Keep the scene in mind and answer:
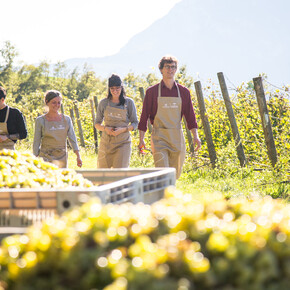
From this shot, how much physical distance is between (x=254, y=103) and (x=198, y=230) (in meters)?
8.24

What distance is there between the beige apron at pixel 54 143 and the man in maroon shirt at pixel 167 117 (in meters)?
0.90

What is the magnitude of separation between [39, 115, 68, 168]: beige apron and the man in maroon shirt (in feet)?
2.96

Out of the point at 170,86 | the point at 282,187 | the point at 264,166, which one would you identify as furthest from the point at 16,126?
the point at 264,166

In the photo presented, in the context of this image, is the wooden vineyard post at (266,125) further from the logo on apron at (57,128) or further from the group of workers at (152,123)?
the logo on apron at (57,128)

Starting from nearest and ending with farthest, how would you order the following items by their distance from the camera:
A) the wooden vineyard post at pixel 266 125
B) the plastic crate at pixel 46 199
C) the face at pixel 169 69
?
the plastic crate at pixel 46 199
the face at pixel 169 69
the wooden vineyard post at pixel 266 125

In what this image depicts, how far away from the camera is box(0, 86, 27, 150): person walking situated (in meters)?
6.59

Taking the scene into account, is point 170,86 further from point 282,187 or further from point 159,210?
point 159,210

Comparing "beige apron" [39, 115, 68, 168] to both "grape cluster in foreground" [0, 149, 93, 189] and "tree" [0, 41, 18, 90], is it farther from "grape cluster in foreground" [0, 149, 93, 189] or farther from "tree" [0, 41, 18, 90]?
"tree" [0, 41, 18, 90]

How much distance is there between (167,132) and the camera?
6.48 m

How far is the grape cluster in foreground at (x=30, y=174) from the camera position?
118 inches

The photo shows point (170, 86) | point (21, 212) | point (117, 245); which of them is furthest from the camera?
point (170, 86)

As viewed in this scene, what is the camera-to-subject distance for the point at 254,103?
9.74m

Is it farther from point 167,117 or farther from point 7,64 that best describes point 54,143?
point 7,64

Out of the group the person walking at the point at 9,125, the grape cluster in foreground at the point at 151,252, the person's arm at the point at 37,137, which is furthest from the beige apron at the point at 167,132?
the grape cluster in foreground at the point at 151,252
